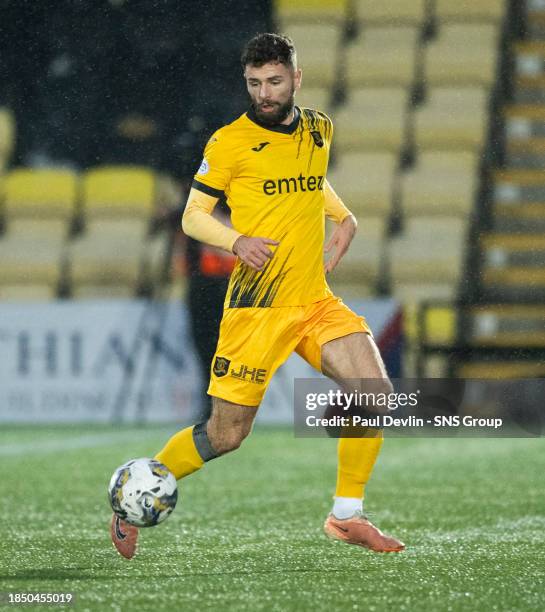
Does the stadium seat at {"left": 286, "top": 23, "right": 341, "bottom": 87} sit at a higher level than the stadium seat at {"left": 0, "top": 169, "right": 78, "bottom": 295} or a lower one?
higher

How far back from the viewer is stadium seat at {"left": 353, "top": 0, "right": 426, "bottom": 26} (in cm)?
1355

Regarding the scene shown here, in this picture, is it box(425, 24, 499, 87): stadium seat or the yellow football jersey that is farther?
box(425, 24, 499, 87): stadium seat

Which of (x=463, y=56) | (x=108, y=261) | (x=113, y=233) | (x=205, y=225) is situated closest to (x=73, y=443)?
(x=108, y=261)

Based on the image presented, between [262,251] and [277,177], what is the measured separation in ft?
1.10

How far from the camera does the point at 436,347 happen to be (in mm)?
10414

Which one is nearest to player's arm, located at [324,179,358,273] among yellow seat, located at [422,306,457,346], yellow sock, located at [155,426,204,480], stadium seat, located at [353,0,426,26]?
yellow sock, located at [155,426,204,480]

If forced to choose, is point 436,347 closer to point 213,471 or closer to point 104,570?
point 213,471

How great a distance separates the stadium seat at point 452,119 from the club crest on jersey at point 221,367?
8956 millimetres

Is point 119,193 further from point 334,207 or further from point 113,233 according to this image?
point 334,207

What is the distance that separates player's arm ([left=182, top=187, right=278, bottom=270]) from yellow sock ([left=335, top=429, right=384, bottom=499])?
0.69 metres

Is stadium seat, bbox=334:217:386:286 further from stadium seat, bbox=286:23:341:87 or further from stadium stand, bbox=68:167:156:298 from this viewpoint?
stadium seat, bbox=286:23:341:87

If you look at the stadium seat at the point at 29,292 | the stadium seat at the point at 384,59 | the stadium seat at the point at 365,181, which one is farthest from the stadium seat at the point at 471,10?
the stadium seat at the point at 29,292

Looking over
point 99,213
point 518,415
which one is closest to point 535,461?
point 518,415

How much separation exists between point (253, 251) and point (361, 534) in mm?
919
